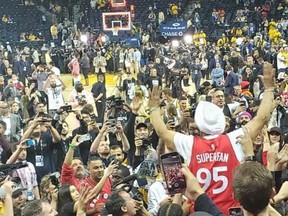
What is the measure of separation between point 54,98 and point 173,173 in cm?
948

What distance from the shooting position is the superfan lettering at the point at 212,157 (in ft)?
12.3

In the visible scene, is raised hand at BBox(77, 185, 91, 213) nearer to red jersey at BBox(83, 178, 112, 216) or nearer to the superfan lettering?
red jersey at BBox(83, 178, 112, 216)

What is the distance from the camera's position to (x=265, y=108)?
156 inches

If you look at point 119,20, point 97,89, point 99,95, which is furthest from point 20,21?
point 99,95

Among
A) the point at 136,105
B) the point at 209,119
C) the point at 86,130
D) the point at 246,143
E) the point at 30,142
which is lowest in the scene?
the point at 86,130

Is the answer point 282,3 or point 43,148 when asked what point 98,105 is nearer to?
point 43,148

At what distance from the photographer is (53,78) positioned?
1248 centimetres

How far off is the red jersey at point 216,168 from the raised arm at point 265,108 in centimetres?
23

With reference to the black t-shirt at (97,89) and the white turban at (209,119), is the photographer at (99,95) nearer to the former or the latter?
the black t-shirt at (97,89)

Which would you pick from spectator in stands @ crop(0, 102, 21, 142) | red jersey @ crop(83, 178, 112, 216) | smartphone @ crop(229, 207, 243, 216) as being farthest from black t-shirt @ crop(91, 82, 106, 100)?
smartphone @ crop(229, 207, 243, 216)

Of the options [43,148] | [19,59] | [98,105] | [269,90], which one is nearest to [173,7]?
[19,59]

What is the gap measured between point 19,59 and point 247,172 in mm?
17491

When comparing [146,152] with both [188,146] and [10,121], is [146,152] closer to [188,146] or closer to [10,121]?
[188,146]

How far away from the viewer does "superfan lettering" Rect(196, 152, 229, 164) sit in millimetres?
3756
